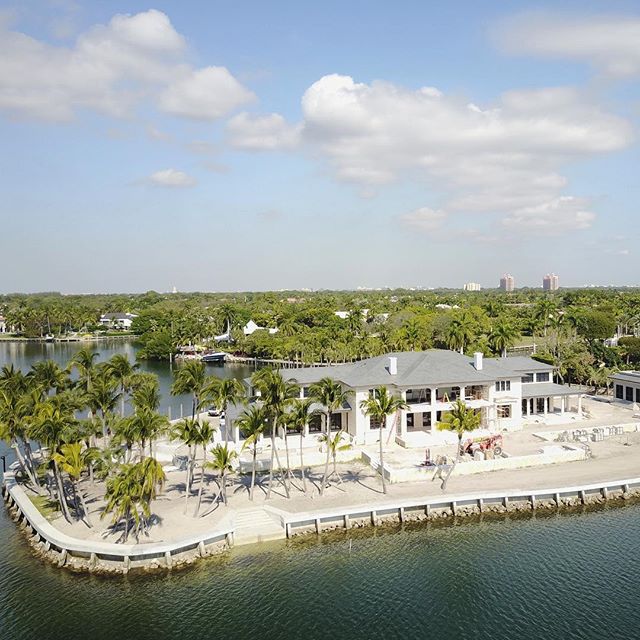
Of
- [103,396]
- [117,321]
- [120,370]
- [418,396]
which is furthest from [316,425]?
[117,321]

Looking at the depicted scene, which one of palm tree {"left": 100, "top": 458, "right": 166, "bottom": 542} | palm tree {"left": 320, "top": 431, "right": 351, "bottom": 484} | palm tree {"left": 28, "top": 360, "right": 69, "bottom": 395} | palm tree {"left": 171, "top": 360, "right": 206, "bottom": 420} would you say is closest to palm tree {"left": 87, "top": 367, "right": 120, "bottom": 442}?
palm tree {"left": 28, "top": 360, "right": 69, "bottom": 395}

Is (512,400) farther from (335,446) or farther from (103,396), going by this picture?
(103,396)

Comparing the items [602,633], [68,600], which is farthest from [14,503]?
[602,633]

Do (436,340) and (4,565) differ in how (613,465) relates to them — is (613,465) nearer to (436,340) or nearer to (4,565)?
(4,565)

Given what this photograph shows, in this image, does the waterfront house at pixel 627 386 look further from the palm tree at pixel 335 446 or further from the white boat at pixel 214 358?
the white boat at pixel 214 358

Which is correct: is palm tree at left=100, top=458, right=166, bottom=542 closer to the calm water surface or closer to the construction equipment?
the calm water surface
